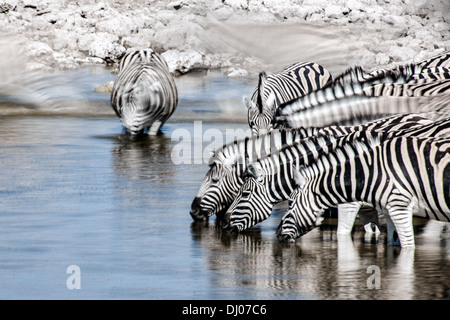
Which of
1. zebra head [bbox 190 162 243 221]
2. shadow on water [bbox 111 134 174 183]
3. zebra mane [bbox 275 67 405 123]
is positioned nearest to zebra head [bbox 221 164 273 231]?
zebra head [bbox 190 162 243 221]

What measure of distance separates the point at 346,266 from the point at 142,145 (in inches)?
330

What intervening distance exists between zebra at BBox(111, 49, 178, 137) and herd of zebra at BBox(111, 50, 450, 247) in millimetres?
3536

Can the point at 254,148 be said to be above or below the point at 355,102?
below

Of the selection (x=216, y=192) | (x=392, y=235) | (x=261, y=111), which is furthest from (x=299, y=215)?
(x=261, y=111)

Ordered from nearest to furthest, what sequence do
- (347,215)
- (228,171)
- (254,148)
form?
(347,215)
(228,171)
(254,148)

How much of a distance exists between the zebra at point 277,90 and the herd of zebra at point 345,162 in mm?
44

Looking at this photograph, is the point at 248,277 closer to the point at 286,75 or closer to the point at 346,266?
the point at 346,266

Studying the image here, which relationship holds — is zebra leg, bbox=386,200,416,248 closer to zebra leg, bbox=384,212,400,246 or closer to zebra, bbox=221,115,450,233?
zebra leg, bbox=384,212,400,246

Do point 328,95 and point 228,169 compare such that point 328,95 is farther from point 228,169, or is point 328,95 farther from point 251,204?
point 251,204

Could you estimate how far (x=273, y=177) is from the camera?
11734mm

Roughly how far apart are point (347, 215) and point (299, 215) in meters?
0.63

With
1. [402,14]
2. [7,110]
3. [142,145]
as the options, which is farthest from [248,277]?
[402,14]
